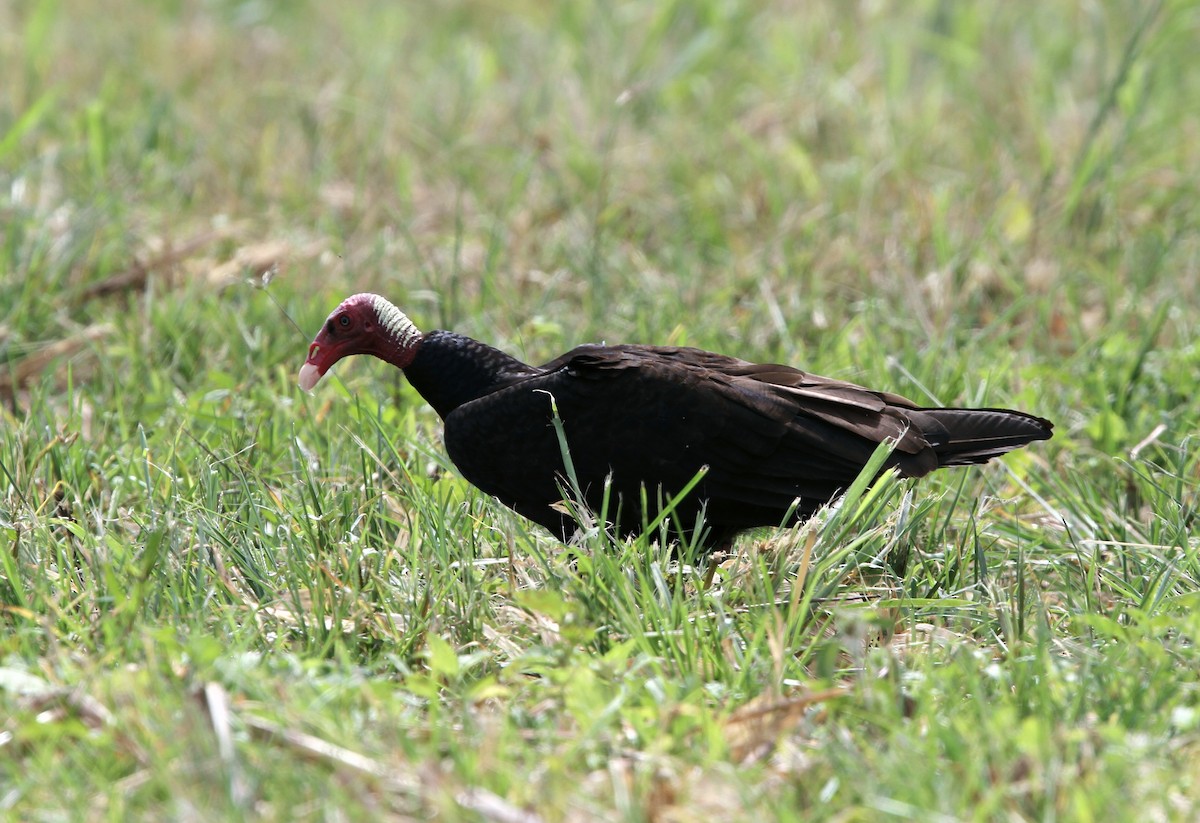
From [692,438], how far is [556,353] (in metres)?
1.51

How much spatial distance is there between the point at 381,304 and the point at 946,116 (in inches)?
149

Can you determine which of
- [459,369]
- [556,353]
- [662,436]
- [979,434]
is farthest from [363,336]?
[979,434]

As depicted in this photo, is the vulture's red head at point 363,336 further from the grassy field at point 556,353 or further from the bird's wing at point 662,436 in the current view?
the bird's wing at point 662,436

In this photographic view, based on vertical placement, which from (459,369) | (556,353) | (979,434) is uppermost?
(459,369)

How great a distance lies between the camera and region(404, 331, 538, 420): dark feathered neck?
12.1 ft

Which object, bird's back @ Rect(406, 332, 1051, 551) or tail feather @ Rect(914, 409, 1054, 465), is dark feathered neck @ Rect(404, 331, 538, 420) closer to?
bird's back @ Rect(406, 332, 1051, 551)

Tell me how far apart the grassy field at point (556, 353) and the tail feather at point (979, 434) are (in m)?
0.13

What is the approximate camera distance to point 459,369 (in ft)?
12.1

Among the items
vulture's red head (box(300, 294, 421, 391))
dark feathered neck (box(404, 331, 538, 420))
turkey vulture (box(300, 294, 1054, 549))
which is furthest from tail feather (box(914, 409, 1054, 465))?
vulture's red head (box(300, 294, 421, 391))

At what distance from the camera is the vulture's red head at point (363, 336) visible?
147 inches

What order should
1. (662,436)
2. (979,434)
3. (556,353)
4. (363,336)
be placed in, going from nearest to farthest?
(662,436), (979,434), (363,336), (556,353)

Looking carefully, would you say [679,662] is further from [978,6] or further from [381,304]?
[978,6]

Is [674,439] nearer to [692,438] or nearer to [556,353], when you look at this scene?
[692,438]

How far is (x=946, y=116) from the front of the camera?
6.70 meters
